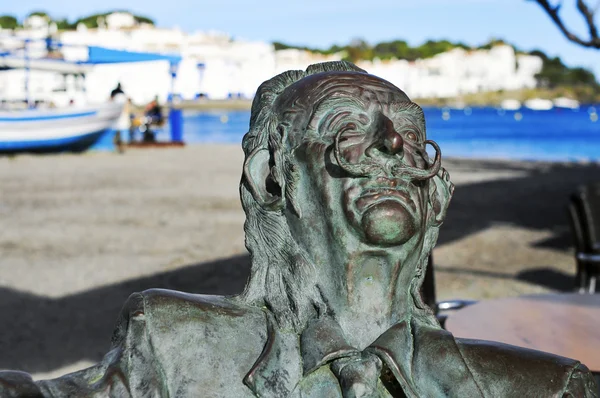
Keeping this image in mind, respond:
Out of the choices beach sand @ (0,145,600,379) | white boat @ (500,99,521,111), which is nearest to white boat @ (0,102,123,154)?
beach sand @ (0,145,600,379)

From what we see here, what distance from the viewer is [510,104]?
134 meters

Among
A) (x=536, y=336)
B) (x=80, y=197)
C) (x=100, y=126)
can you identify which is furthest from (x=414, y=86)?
(x=536, y=336)

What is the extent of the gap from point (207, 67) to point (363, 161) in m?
26.8

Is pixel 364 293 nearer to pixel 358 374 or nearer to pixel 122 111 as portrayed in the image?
pixel 358 374

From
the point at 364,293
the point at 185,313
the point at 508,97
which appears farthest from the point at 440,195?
the point at 508,97

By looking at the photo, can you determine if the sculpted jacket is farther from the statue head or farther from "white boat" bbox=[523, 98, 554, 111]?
"white boat" bbox=[523, 98, 554, 111]

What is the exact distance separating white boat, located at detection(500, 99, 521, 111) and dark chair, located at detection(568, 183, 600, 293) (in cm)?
13086

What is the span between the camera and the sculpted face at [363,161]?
4.50 feet

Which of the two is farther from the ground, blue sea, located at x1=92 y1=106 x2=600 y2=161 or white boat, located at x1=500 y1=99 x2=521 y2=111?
blue sea, located at x1=92 y1=106 x2=600 y2=161

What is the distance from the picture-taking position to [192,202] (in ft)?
38.3

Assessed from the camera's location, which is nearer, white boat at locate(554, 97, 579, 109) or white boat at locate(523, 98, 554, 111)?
white boat at locate(523, 98, 554, 111)

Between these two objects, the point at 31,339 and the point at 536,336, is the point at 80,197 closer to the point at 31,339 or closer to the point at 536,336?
the point at 31,339

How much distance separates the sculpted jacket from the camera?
4.45ft

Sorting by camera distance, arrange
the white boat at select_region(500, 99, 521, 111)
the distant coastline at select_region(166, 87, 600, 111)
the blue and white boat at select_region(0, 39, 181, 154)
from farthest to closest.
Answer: the distant coastline at select_region(166, 87, 600, 111)
the white boat at select_region(500, 99, 521, 111)
the blue and white boat at select_region(0, 39, 181, 154)
